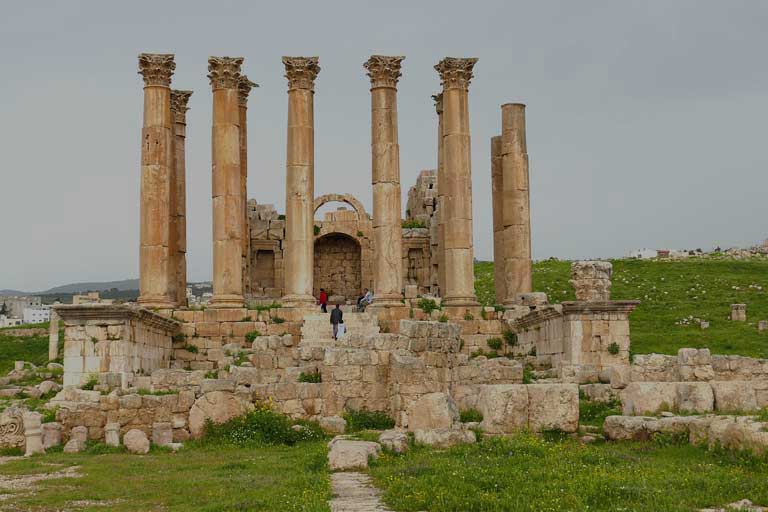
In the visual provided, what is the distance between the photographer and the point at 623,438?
17.8 m

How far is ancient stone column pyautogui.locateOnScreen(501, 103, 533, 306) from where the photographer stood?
38.3 metres

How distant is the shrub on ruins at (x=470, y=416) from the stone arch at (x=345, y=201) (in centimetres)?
2824

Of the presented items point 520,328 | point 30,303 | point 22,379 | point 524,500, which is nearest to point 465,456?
point 524,500

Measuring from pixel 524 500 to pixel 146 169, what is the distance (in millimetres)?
26586

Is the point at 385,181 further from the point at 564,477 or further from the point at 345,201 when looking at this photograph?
the point at 564,477

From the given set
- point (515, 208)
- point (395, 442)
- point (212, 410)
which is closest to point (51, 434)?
point (212, 410)

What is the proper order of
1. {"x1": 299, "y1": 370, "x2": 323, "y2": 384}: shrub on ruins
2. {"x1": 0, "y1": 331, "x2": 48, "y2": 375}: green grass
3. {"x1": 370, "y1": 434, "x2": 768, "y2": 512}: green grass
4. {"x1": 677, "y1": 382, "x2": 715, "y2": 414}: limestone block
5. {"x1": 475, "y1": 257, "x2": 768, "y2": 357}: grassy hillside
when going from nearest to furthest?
{"x1": 370, "y1": 434, "x2": 768, "y2": 512}: green grass
{"x1": 677, "y1": 382, "x2": 715, "y2": 414}: limestone block
{"x1": 299, "y1": 370, "x2": 323, "y2": 384}: shrub on ruins
{"x1": 475, "y1": 257, "x2": 768, "y2": 357}: grassy hillside
{"x1": 0, "y1": 331, "x2": 48, "y2": 375}: green grass

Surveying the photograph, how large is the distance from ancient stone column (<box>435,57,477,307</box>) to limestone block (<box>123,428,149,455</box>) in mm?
16700

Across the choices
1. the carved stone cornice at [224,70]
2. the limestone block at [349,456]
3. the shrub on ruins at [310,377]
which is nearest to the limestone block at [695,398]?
the limestone block at [349,456]

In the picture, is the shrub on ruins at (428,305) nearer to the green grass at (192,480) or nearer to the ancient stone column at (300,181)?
the ancient stone column at (300,181)

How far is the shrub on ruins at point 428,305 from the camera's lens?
3684 centimetres

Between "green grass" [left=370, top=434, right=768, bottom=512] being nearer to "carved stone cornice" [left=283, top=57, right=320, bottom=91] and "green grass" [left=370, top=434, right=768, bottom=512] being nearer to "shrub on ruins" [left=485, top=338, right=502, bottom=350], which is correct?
"shrub on ruins" [left=485, top=338, right=502, bottom=350]

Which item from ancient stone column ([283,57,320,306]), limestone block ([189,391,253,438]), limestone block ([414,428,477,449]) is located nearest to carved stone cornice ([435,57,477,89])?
ancient stone column ([283,57,320,306])

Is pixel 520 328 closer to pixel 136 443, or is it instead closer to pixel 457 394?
pixel 457 394
